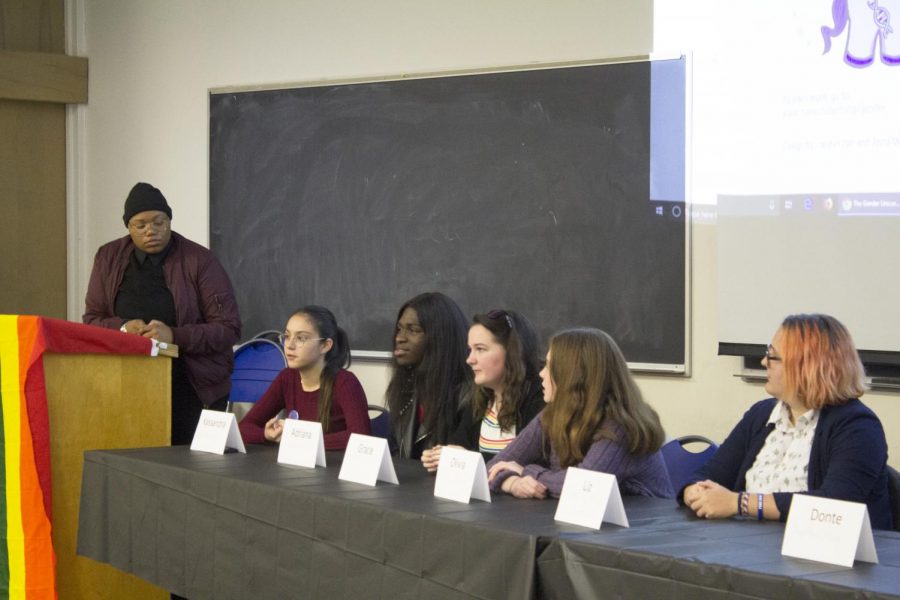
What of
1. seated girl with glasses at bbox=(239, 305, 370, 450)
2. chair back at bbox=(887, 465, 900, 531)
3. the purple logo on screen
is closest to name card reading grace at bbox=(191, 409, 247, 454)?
seated girl with glasses at bbox=(239, 305, 370, 450)

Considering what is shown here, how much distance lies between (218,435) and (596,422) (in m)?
1.17

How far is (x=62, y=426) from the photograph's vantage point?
328 centimetres

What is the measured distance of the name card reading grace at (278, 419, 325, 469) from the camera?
2.82 m

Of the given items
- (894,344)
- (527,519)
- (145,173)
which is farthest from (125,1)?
(527,519)

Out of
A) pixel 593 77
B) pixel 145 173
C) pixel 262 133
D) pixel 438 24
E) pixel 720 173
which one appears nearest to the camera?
pixel 720 173

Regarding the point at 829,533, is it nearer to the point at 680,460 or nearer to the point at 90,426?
the point at 680,460

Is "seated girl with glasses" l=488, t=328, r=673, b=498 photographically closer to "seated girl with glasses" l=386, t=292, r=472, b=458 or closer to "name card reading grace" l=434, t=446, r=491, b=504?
"name card reading grace" l=434, t=446, r=491, b=504

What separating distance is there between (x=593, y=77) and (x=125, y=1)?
9.30 ft

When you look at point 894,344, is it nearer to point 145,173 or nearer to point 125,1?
point 145,173

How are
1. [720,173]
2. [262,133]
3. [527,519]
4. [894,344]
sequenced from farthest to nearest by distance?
[262,133]
[720,173]
[894,344]
[527,519]

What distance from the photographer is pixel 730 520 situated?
6.89ft

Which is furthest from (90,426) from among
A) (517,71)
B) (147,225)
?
(517,71)

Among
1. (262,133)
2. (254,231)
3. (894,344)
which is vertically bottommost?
(894,344)

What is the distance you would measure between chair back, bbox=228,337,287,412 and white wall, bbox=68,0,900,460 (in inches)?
16.4
